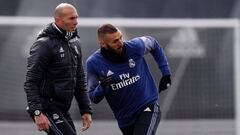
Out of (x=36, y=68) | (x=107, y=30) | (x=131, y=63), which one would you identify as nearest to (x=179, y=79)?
(x=131, y=63)

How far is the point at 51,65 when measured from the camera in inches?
290

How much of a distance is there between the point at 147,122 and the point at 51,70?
105 centimetres

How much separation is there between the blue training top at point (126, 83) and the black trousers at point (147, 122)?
2.2 inches

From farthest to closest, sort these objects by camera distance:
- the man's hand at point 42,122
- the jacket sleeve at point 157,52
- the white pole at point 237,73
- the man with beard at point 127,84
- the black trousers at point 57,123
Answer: the white pole at point 237,73, the jacket sleeve at point 157,52, the man with beard at point 127,84, the black trousers at point 57,123, the man's hand at point 42,122

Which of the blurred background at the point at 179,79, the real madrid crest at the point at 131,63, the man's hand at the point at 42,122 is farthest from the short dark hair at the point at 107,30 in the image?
the blurred background at the point at 179,79

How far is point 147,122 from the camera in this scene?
7766 mm

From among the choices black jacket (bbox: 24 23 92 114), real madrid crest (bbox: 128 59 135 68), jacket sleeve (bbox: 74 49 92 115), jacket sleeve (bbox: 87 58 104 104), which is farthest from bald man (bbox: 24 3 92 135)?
real madrid crest (bbox: 128 59 135 68)

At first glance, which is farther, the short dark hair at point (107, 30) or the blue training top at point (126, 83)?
the blue training top at point (126, 83)

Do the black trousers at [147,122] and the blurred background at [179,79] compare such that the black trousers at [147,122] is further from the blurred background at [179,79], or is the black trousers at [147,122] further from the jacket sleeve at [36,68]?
the blurred background at [179,79]

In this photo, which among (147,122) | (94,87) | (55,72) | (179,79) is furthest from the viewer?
(179,79)

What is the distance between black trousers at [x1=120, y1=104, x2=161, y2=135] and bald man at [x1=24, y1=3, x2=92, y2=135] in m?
0.65

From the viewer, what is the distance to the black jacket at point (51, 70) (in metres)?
7.26

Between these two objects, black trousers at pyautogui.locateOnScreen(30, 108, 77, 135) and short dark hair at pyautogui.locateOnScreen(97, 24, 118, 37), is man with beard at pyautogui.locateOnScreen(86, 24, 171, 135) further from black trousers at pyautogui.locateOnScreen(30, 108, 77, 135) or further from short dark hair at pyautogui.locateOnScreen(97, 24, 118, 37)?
black trousers at pyautogui.locateOnScreen(30, 108, 77, 135)

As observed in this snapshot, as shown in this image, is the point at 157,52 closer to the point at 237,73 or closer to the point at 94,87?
the point at 94,87
